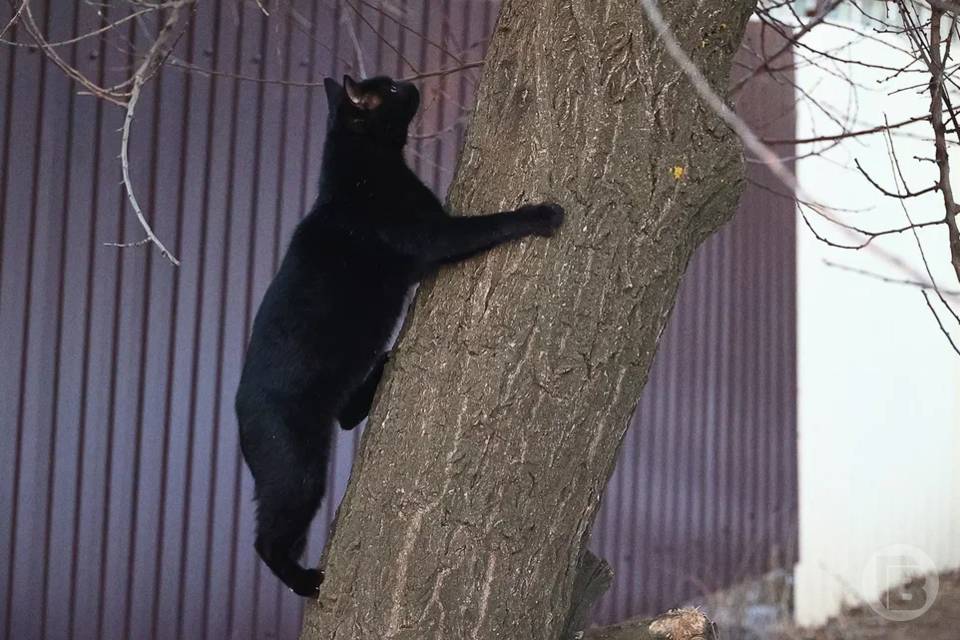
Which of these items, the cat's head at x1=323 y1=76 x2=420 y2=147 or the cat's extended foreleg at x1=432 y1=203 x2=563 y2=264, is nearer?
the cat's extended foreleg at x1=432 y1=203 x2=563 y2=264

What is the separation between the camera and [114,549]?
4.51 meters

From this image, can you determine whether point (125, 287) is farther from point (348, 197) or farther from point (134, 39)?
point (348, 197)

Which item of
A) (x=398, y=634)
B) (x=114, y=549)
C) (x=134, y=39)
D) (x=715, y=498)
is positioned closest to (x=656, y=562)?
(x=715, y=498)

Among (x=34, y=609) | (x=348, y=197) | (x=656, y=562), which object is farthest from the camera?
(x=656, y=562)

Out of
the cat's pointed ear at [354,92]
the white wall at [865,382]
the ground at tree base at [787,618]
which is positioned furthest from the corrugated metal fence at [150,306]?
the white wall at [865,382]

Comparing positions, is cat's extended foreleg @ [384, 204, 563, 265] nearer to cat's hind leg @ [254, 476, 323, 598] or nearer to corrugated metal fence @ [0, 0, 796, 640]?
cat's hind leg @ [254, 476, 323, 598]

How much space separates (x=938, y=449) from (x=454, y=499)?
7028 millimetres

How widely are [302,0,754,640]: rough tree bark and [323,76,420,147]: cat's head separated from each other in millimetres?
855

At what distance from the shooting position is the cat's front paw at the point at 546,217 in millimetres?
1906

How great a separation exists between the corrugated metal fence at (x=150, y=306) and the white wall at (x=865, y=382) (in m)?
3.29

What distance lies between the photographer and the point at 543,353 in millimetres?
1863

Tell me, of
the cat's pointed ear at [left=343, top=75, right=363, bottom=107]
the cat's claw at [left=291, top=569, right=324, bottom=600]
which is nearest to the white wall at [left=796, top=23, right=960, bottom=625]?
the cat's pointed ear at [left=343, top=75, right=363, bottom=107]

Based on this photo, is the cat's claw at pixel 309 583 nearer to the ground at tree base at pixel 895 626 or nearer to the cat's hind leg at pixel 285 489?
the cat's hind leg at pixel 285 489

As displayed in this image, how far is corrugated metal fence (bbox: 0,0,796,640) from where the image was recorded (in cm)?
439
